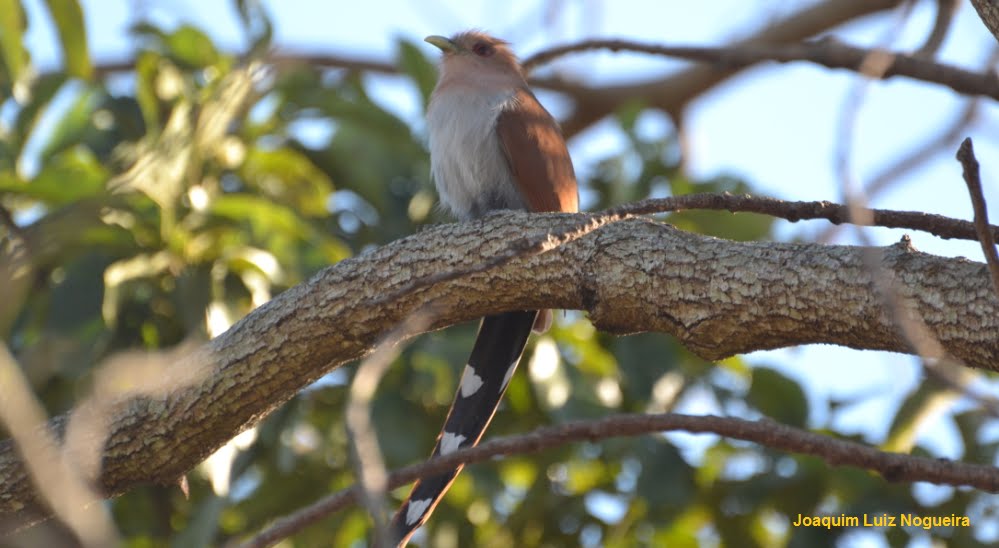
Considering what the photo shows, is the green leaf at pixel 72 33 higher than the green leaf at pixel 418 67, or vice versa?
the green leaf at pixel 418 67

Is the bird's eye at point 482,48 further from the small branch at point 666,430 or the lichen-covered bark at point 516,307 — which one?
A: the small branch at point 666,430

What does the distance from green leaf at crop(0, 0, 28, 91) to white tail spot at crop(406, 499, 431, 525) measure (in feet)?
6.92

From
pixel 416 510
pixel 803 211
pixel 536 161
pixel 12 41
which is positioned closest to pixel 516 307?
pixel 416 510

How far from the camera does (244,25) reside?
13.6 ft

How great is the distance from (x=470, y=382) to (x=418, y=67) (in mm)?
1859

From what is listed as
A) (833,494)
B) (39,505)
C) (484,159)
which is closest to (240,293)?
(484,159)

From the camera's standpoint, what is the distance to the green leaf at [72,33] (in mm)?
3572

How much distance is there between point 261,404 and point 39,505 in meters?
0.64

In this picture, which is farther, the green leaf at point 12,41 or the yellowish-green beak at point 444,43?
the yellowish-green beak at point 444,43

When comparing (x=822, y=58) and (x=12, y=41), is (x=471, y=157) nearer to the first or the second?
(x=822, y=58)

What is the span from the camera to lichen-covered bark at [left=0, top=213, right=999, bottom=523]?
2.18 meters

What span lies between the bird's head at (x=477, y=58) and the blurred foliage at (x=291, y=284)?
275mm

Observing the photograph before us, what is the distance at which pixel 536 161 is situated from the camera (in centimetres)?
352

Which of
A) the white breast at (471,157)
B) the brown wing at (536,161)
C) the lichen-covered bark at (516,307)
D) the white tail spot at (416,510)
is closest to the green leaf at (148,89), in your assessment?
the white breast at (471,157)
